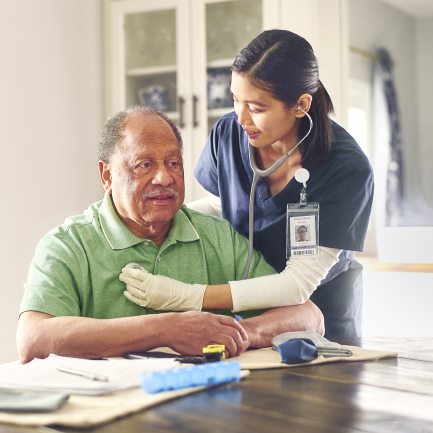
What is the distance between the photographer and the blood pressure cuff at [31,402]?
0.73m

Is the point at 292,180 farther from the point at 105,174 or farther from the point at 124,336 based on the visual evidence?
the point at 124,336

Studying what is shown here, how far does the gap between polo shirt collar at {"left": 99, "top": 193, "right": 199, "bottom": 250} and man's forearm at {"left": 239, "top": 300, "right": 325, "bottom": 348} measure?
33cm

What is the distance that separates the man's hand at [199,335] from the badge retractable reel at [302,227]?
362 mm

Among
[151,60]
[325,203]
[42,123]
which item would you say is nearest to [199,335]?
[325,203]

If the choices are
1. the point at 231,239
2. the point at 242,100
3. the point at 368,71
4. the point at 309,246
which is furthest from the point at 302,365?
the point at 368,71

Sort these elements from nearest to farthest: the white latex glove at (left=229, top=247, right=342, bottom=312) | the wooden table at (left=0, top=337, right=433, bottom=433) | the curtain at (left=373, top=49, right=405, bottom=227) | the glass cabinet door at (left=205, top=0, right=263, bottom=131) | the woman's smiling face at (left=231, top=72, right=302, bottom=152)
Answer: the wooden table at (left=0, top=337, right=433, bottom=433) → the white latex glove at (left=229, top=247, right=342, bottom=312) → the woman's smiling face at (left=231, top=72, right=302, bottom=152) → the curtain at (left=373, top=49, right=405, bottom=227) → the glass cabinet door at (left=205, top=0, right=263, bottom=131)

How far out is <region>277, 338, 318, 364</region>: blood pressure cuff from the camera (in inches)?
40.2

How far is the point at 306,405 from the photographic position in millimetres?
773

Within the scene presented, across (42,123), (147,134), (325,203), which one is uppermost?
(42,123)

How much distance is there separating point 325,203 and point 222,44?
1760 mm

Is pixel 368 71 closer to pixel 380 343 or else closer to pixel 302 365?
pixel 380 343

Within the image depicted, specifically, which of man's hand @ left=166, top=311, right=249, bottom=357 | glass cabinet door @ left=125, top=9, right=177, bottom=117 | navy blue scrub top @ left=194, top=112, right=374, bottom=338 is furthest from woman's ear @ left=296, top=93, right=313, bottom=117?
glass cabinet door @ left=125, top=9, right=177, bottom=117

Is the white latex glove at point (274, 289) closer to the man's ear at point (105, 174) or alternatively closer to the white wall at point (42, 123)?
the man's ear at point (105, 174)

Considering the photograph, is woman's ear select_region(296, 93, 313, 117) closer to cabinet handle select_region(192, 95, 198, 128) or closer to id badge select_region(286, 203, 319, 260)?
id badge select_region(286, 203, 319, 260)
